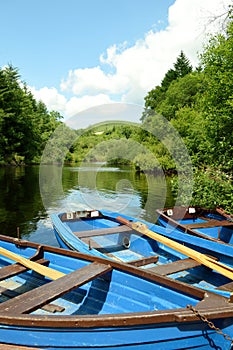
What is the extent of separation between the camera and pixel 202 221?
1013cm

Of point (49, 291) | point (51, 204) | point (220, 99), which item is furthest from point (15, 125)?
point (49, 291)

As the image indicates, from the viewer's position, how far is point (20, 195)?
2178cm

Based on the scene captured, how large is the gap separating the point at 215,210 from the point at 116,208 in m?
9.48

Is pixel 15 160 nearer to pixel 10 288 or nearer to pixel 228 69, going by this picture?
pixel 228 69

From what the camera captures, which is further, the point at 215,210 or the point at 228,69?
the point at 228,69

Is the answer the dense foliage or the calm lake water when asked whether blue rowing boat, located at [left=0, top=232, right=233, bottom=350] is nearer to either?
the calm lake water

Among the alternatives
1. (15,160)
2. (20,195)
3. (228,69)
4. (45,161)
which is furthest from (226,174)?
(45,161)

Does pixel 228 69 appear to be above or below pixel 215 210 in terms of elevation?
above

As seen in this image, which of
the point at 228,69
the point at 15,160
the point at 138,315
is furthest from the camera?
the point at 15,160

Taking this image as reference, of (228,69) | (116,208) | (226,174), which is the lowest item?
(116,208)

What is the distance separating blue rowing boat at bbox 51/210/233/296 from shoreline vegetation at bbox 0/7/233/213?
12.9 ft

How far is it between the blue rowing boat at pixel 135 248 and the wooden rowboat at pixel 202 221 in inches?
43.7

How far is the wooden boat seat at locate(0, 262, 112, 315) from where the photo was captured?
374 cm

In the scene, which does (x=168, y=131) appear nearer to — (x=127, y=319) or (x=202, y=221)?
(x=202, y=221)
